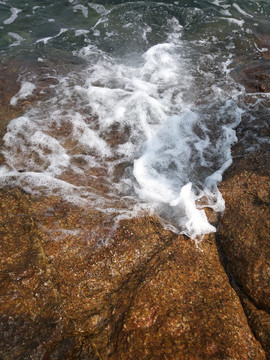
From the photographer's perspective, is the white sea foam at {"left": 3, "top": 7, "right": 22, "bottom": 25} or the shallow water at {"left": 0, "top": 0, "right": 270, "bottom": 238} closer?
the shallow water at {"left": 0, "top": 0, "right": 270, "bottom": 238}

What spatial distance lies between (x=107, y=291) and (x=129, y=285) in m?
0.26

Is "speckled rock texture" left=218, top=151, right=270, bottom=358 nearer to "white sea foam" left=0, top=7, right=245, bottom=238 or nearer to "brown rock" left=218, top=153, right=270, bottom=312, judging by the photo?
"brown rock" left=218, top=153, right=270, bottom=312

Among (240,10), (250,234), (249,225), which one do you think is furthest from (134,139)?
(240,10)

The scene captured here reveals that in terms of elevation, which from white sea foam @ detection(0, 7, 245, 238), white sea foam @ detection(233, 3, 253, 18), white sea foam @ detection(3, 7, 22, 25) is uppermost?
white sea foam @ detection(233, 3, 253, 18)

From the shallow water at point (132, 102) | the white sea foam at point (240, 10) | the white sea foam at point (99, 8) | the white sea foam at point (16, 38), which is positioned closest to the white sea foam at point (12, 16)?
the shallow water at point (132, 102)

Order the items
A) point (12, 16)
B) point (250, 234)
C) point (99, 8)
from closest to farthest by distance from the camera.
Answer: point (250, 234), point (12, 16), point (99, 8)

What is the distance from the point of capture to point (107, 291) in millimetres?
2990

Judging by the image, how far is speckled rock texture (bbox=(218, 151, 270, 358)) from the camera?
290cm

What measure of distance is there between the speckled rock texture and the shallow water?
0.24 meters

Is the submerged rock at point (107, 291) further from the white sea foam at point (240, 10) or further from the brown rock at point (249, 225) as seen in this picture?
the white sea foam at point (240, 10)

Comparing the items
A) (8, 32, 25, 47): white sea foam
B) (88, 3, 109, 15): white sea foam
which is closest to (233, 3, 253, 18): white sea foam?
(88, 3, 109, 15): white sea foam

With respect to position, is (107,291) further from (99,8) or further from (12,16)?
(99,8)

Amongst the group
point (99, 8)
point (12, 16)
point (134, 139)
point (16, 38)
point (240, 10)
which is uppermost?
point (240, 10)

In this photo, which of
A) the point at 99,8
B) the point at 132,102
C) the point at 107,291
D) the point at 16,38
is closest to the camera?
the point at 107,291
